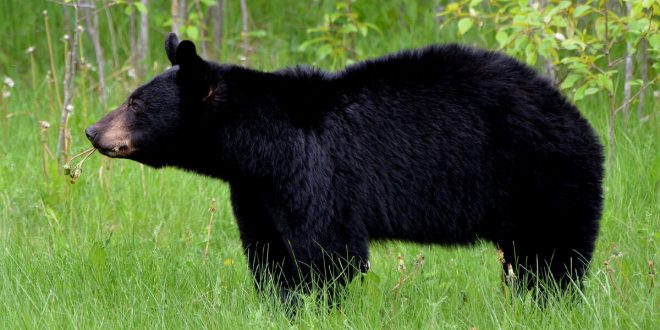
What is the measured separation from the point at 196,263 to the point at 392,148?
4.17 ft

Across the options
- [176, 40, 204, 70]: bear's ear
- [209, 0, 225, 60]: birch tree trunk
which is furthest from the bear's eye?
[209, 0, 225, 60]: birch tree trunk

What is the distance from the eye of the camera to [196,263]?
4926mm

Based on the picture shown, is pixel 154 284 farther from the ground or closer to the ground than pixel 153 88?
closer to the ground

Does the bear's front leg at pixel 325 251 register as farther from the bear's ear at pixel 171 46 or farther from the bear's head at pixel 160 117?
the bear's ear at pixel 171 46

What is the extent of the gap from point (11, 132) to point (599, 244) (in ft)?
14.3

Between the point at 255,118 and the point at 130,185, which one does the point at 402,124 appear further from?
the point at 130,185

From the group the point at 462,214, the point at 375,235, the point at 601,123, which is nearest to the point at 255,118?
the point at 375,235

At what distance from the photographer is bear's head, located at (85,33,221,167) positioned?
421 centimetres

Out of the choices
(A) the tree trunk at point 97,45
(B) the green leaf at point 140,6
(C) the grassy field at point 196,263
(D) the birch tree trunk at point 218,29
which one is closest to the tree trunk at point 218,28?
(D) the birch tree trunk at point 218,29

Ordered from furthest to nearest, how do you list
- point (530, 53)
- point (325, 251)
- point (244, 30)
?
point (244, 30) < point (530, 53) < point (325, 251)

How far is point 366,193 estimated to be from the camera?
423 centimetres

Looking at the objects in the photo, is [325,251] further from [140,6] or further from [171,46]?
[140,6]

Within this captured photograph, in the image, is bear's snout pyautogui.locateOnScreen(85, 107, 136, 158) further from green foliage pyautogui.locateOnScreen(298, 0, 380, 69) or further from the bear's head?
green foliage pyautogui.locateOnScreen(298, 0, 380, 69)

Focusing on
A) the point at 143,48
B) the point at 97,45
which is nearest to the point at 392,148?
the point at 97,45
